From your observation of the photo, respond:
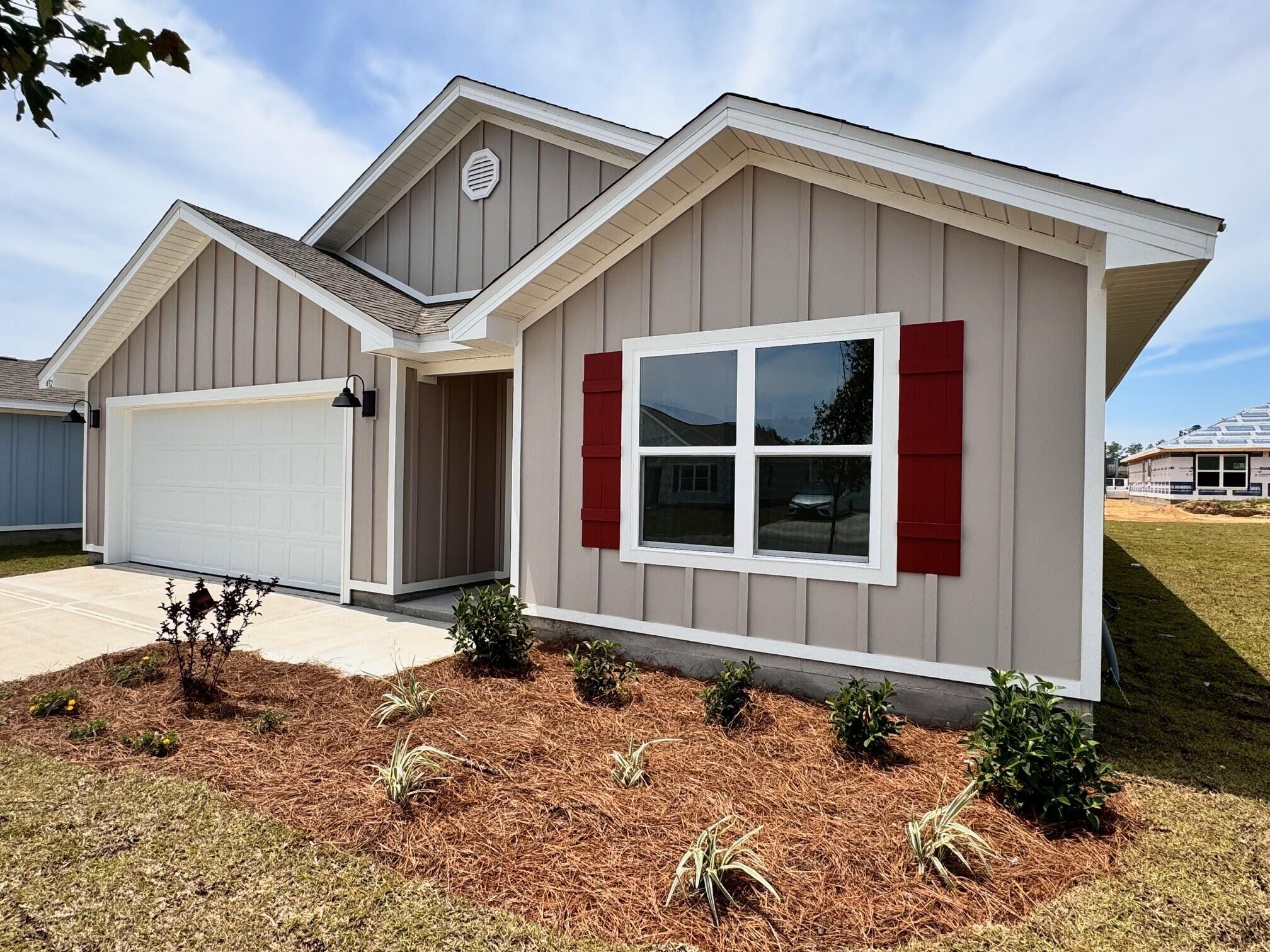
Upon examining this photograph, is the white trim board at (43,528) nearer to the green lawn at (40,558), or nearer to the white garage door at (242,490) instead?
the green lawn at (40,558)

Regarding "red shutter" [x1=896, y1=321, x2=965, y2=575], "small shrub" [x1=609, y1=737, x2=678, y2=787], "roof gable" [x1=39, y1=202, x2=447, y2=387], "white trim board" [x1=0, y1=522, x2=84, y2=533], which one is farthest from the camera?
"white trim board" [x1=0, y1=522, x2=84, y2=533]

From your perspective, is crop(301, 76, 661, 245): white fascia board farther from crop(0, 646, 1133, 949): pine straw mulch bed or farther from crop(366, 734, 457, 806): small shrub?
crop(366, 734, 457, 806): small shrub

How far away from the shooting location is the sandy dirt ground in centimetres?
2031

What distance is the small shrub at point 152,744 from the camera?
11.8 ft

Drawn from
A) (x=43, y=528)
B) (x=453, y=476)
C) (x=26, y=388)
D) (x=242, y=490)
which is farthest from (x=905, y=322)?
(x=26, y=388)

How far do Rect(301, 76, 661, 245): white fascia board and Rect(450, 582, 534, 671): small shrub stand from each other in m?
5.01

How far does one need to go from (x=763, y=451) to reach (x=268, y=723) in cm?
364

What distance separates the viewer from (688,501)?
514 centimetres

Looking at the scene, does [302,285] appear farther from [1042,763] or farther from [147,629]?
[1042,763]

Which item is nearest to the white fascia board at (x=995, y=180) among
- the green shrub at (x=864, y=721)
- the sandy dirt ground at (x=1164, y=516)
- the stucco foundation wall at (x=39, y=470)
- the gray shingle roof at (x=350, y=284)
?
the green shrub at (x=864, y=721)

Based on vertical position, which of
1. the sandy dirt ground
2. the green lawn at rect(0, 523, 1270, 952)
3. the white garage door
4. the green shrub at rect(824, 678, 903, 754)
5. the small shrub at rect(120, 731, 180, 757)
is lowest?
the green lawn at rect(0, 523, 1270, 952)

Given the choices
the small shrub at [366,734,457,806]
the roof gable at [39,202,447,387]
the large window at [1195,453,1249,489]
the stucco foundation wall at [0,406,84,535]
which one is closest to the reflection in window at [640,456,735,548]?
the small shrub at [366,734,457,806]

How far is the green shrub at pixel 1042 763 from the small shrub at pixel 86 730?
4.82 meters

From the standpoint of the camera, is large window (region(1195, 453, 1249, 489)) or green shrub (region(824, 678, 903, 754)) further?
large window (region(1195, 453, 1249, 489))
